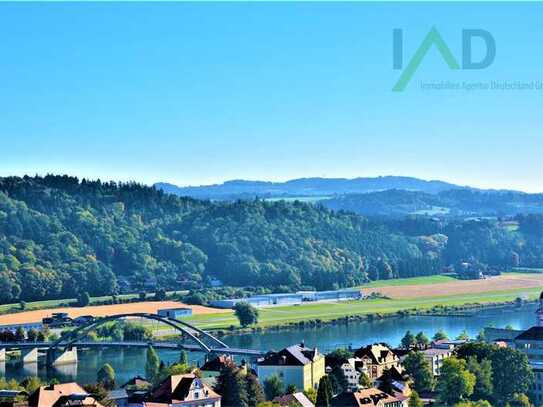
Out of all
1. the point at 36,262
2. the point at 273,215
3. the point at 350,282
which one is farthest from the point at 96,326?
the point at 273,215

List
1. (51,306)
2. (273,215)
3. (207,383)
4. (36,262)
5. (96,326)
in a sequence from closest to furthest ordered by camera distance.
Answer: (207,383) → (96,326) → (51,306) → (36,262) → (273,215)

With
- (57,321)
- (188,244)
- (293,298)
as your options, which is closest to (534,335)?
(57,321)

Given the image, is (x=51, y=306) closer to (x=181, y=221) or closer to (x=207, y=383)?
(x=181, y=221)

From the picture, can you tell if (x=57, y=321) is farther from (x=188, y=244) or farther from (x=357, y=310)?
(x=188, y=244)

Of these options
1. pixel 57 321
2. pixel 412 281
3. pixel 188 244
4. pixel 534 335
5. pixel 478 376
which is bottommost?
pixel 57 321

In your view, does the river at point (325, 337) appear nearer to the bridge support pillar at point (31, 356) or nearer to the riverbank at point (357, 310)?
the riverbank at point (357, 310)

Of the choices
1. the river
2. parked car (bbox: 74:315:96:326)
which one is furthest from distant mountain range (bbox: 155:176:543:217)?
parked car (bbox: 74:315:96:326)

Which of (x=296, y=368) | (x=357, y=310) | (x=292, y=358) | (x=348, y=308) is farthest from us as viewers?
(x=348, y=308)

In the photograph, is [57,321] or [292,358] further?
[57,321]
